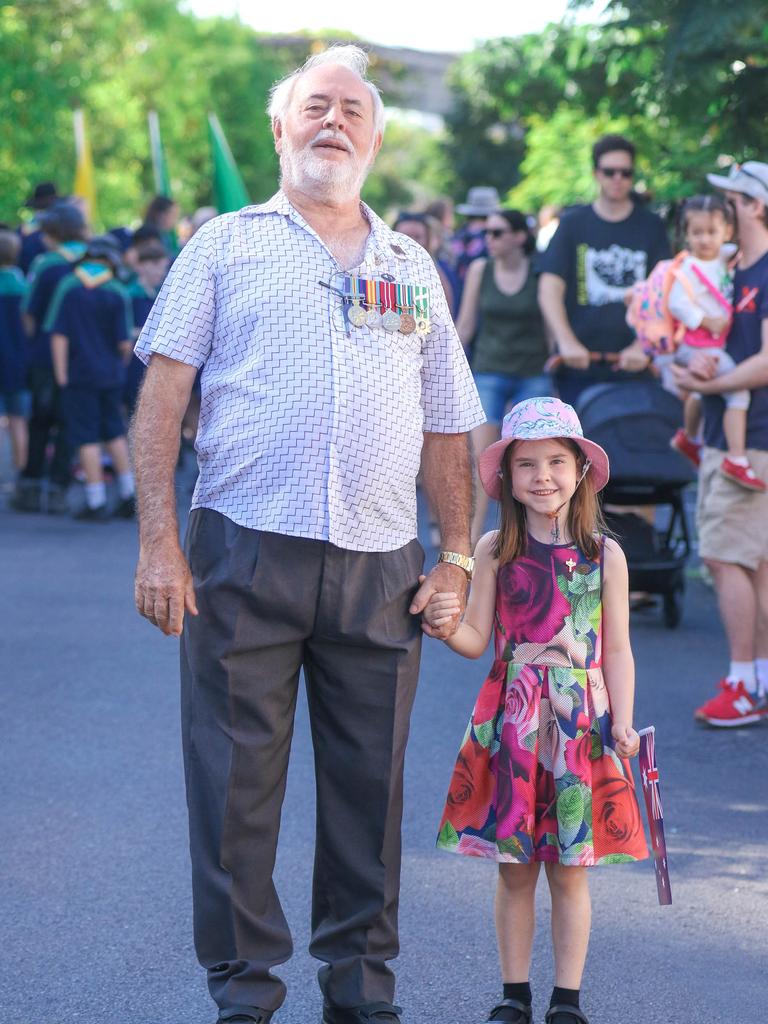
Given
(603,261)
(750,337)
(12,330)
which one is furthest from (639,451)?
(12,330)

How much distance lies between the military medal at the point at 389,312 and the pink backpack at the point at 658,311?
384 centimetres

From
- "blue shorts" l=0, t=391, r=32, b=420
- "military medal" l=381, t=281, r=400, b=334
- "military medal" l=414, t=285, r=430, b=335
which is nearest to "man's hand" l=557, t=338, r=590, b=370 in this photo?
"military medal" l=414, t=285, r=430, b=335

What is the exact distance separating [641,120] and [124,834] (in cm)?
728

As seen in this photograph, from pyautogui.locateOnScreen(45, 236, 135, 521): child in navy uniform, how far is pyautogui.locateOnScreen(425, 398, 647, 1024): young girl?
8.72 metres

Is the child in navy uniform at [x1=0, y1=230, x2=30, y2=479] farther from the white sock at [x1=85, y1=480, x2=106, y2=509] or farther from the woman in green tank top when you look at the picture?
the woman in green tank top

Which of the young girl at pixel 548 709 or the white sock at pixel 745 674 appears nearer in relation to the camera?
the young girl at pixel 548 709

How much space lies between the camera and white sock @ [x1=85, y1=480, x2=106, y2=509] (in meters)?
12.6

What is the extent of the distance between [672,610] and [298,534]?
5.27 metres

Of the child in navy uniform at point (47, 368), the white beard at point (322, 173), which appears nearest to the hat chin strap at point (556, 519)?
the white beard at point (322, 173)

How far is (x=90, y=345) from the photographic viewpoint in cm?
1244

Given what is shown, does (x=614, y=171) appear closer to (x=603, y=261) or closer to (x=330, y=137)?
(x=603, y=261)

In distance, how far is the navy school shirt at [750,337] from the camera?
6.68 meters

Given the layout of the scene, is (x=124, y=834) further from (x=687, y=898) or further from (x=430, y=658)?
(x=430, y=658)

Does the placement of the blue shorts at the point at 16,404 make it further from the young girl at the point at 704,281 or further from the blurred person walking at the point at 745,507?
the blurred person walking at the point at 745,507
